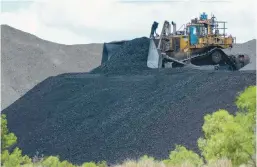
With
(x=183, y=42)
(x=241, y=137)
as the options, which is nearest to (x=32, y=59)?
(x=183, y=42)

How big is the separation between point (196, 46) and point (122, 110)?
246 inches

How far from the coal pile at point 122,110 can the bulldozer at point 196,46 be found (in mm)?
1322

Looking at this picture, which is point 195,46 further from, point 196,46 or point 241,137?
point 241,137

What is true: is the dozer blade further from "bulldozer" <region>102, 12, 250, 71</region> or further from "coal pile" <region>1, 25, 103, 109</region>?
"coal pile" <region>1, 25, 103, 109</region>

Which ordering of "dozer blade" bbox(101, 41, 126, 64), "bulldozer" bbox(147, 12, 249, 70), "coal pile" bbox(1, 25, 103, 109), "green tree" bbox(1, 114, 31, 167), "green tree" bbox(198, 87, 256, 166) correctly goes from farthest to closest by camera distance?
1. "coal pile" bbox(1, 25, 103, 109)
2. "dozer blade" bbox(101, 41, 126, 64)
3. "bulldozer" bbox(147, 12, 249, 70)
4. "green tree" bbox(1, 114, 31, 167)
5. "green tree" bbox(198, 87, 256, 166)

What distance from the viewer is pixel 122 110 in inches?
1099

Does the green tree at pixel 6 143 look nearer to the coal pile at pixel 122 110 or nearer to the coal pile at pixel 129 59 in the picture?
the coal pile at pixel 122 110

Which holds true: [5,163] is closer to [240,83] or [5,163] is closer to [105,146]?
[105,146]

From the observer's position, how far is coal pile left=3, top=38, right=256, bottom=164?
24.3 metres

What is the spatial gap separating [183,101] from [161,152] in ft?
12.5

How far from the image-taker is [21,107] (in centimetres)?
3362

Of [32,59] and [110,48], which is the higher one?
[110,48]

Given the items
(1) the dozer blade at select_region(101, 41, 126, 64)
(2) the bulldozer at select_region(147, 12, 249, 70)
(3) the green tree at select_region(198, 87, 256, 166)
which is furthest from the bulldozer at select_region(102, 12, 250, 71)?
(3) the green tree at select_region(198, 87, 256, 166)

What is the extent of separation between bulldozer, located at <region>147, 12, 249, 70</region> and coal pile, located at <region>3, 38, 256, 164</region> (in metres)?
1.32
